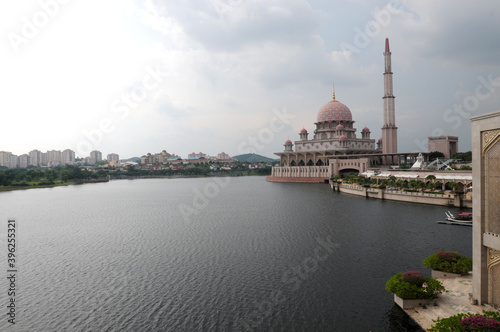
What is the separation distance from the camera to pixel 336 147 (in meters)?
68.7

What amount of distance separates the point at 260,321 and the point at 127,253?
1092cm

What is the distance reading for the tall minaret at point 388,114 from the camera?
190 ft

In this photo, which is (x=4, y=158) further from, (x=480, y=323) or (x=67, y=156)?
(x=480, y=323)

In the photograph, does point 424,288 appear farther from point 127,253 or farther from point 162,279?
point 127,253

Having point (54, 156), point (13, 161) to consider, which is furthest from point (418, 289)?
point (54, 156)

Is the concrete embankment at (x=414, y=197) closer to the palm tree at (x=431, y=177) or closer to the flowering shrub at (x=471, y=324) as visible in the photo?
the palm tree at (x=431, y=177)

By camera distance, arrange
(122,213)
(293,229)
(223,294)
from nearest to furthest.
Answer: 1. (223,294)
2. (293,229)
3. (122,213)

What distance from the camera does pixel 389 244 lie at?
1814 cm

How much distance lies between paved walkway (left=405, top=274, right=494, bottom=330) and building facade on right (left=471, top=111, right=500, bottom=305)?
46cm

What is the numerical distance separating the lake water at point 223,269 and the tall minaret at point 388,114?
33758mm

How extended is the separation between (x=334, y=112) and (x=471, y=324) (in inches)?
2712

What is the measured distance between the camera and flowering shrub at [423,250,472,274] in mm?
11969

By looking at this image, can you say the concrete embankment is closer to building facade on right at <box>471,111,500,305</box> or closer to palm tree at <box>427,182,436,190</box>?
palm tree at <box>427,182,436,190</box>

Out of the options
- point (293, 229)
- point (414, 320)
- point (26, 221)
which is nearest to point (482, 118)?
point (414, 320)
